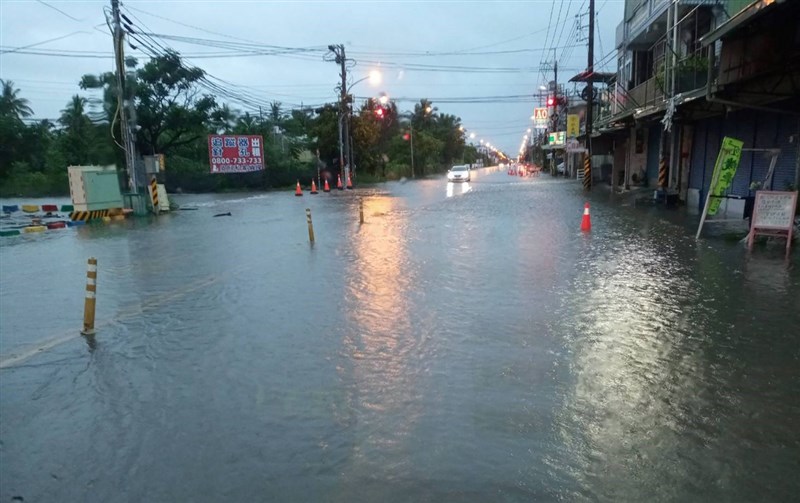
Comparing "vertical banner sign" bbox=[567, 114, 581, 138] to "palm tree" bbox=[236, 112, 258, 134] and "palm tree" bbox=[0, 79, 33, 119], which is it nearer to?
"palm tree" bbox=[236, 112, 258, 134]

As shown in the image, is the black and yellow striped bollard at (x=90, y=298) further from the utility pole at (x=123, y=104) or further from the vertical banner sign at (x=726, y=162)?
the utility pole at (x=123, y=104)

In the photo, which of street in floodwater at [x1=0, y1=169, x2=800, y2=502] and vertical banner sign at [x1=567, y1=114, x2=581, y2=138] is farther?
vertical banner sign at [x1=567, y1=114, x2=581, y2=138]

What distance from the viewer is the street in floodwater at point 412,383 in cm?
372

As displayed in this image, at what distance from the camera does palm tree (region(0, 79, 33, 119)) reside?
53750 millimetres

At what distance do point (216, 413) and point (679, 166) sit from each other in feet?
76.1

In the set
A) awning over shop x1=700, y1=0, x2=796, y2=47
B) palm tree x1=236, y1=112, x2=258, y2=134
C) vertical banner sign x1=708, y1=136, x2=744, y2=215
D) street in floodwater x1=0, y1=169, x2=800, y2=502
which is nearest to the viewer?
street in floodwater x1=0, y1=169, x2=800, y2=502

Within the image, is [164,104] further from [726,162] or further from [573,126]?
[726,162]

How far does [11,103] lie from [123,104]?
41191 mm

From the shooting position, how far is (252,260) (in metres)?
12.3


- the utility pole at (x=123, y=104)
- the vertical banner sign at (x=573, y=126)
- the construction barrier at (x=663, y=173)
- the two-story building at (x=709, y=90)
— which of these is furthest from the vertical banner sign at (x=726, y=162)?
the vertical banner sign at (x=573, y=126)

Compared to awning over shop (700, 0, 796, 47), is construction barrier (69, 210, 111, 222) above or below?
below

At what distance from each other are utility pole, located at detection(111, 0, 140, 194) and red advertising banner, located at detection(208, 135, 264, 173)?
1330 cm

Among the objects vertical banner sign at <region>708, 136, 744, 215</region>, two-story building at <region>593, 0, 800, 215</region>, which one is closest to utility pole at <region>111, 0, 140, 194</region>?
two-story building at <region>593, 0, 800, 215</region>

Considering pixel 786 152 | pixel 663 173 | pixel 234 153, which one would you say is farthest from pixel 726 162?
pixel 234 153
